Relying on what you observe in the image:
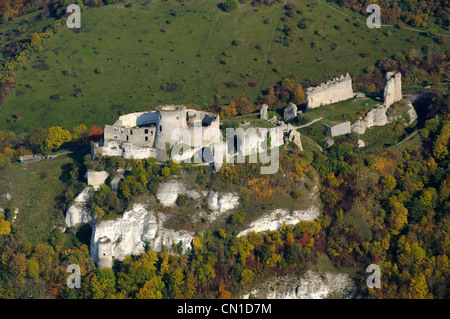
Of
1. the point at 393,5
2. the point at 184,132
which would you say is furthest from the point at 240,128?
the point at 393,5

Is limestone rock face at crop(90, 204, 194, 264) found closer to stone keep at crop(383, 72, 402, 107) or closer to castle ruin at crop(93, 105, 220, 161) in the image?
castle ruin at crop(93, 105, 220, 161)

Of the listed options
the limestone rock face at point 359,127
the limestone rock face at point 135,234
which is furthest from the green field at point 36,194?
the limestone rock face at point 359,127

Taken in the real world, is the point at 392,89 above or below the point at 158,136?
above

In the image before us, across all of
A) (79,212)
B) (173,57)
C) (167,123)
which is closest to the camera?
(79,212)

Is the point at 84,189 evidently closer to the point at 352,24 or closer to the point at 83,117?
the point at 83,117

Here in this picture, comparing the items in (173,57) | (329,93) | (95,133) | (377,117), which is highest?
(329,93)

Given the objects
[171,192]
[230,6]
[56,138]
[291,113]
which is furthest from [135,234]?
[230,6]

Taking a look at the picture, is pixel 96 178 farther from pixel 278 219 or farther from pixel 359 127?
pixel 359 127
